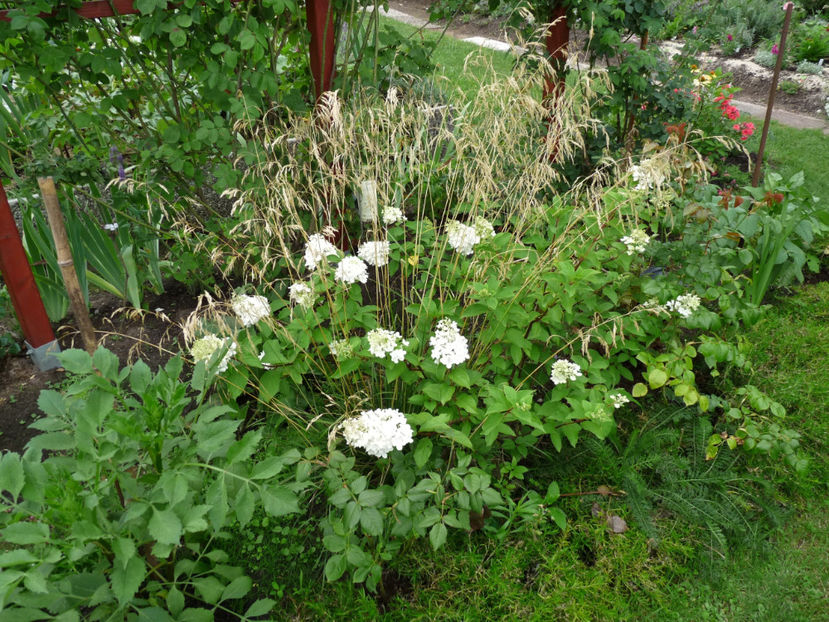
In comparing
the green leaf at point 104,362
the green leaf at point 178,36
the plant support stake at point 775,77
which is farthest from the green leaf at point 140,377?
the plant support stake at point 775,77

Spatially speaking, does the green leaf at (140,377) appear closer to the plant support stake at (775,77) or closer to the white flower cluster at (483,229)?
the white flower cluster at (483,229)

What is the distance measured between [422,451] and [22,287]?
1.93 m

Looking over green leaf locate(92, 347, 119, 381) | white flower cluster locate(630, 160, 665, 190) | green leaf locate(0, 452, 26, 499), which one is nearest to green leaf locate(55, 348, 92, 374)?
green leaf locate(92, 347, 119, 381)

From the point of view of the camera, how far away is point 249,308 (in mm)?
1952

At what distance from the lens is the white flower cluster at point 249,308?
6.32ft

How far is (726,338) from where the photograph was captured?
2.52 metres

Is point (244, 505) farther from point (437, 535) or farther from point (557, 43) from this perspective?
point (557, 43)

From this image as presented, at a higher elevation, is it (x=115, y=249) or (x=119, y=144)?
(x=119, y=144)

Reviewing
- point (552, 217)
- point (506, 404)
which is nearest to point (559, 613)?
point (506, 404)

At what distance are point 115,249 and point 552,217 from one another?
6.98 feet

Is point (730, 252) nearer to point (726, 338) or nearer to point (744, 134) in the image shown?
point (726, 338)

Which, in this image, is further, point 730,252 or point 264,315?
point 730,252

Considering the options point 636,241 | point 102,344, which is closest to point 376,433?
point 636,241

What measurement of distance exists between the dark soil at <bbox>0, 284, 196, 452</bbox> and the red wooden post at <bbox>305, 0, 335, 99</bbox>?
1.33 meters
